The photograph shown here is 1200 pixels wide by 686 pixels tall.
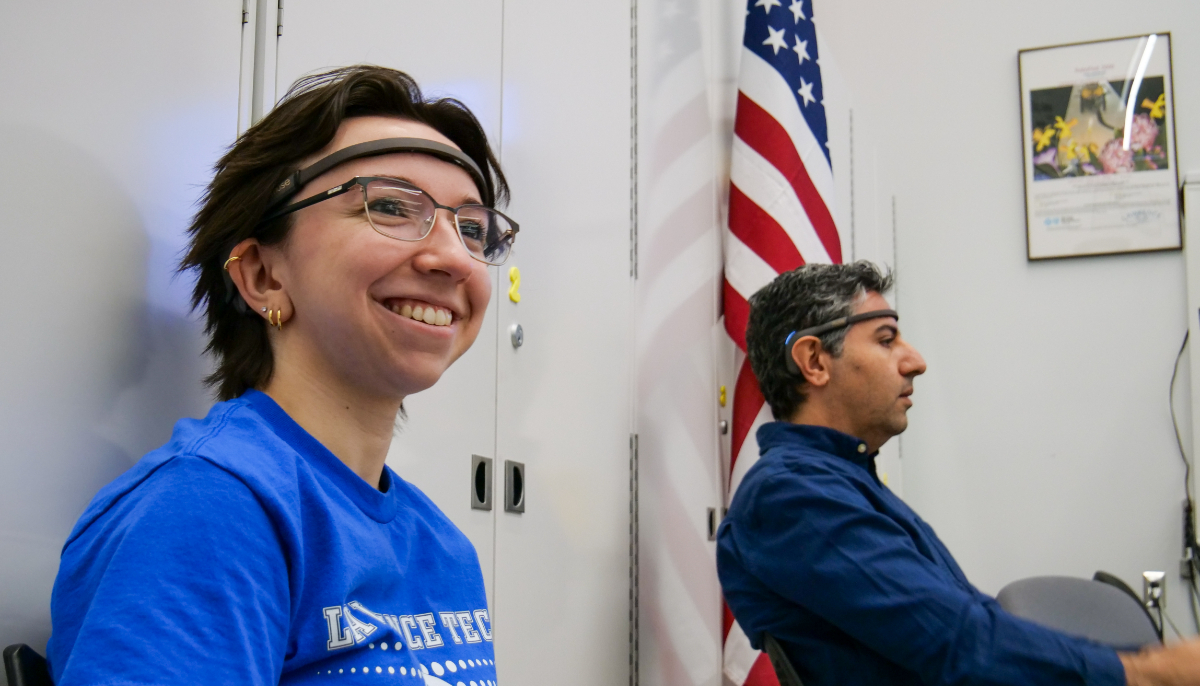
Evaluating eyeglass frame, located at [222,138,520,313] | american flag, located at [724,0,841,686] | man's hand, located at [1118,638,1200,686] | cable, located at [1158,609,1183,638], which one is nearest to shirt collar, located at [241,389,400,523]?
eyeglass frame, located at [222,138,520,313]

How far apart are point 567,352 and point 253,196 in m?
1.13

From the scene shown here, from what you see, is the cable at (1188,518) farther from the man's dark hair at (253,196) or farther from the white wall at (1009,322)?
the man's dark hair at (253,196)

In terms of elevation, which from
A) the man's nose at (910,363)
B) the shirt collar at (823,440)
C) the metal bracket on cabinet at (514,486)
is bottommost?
the metal bracket on cabinet at (514,486)

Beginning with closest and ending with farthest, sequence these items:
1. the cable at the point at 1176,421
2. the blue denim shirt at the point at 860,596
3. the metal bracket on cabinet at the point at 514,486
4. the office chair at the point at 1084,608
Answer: the blue denim shirt at the point at 860,596
the metal bracket on cabinet at the point at 514,486
the office chair at the point at 1084,608
the cable at the point at 1176,421

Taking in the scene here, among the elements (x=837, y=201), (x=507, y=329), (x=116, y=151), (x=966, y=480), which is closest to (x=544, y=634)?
(x=507, y=329)

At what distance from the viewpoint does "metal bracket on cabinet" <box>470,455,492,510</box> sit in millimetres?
1640

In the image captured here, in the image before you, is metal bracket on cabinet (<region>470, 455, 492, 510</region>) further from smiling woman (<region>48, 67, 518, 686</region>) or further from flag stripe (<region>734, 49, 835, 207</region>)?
flag stripe (<region>734, 49, 835, 207</region>)

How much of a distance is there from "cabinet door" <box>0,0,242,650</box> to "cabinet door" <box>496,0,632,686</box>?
2.52 feet

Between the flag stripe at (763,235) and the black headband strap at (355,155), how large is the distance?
1778 mm

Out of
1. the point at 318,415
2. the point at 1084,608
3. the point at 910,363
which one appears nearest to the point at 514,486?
the point at 910,363

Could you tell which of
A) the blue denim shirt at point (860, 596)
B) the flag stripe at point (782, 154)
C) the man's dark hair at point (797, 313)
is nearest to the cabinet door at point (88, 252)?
the blue denim shirt at point (860, 596)

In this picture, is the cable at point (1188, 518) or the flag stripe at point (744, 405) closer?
the flag stripe at point (744, 405)

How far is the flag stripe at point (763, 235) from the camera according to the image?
2.72 metres

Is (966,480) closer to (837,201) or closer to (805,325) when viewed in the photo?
(837,201)
